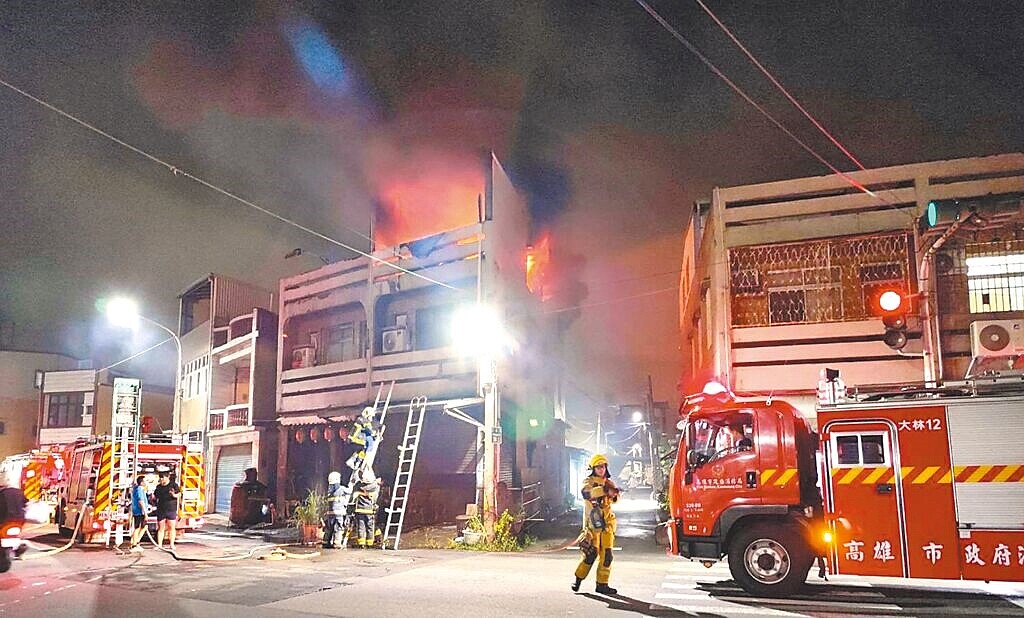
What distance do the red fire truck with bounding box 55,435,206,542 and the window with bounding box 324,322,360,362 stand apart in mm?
6464

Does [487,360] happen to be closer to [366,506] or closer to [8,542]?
[366,506]

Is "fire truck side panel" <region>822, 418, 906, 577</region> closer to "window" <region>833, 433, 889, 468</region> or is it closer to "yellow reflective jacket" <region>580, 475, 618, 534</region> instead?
"window" <region>833, 433, 889, 468</region>

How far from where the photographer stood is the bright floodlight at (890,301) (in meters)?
13.3

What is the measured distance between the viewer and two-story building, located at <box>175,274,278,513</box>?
86.9 feet

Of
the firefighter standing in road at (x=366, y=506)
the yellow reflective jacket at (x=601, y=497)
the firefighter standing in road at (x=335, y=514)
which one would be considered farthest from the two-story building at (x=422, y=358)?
the yellow reflective jacket at (x=601, y=497)

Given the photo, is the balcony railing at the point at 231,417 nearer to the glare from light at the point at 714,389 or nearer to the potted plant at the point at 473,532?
the potted plant at the point at 473,532

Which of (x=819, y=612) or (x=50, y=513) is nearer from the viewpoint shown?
(x=819, y=612)

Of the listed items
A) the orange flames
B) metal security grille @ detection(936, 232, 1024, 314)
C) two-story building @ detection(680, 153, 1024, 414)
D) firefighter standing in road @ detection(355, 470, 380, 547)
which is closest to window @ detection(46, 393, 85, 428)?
the orange flames

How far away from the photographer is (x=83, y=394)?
44.7 metres

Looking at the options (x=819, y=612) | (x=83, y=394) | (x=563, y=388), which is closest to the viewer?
(x=819, y=612)

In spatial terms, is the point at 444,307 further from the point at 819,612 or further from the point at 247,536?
the point at 819,612

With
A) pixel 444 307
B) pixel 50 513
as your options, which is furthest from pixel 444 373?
pixel 50 513

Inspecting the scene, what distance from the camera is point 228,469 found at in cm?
2877

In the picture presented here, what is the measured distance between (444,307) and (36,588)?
12.8m
